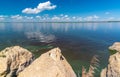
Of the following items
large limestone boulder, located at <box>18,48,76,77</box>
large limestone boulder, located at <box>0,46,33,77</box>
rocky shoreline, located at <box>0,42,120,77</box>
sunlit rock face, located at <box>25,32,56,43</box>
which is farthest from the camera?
sunlit rock face, located at <box>25,32,56,43</box>

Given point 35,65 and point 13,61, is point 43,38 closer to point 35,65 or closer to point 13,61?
point 13,61

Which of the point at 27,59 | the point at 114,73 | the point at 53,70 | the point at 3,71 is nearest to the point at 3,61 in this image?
the point at 3,71

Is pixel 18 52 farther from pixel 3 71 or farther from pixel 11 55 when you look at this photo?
pixel 3 71

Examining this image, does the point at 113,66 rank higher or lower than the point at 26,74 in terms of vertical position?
lower

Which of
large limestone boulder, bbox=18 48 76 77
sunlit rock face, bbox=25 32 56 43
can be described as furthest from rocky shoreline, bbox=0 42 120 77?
sunlit rock face, bbox=25 32 56 43

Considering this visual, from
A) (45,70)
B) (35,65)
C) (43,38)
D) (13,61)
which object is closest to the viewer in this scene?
(45,70)

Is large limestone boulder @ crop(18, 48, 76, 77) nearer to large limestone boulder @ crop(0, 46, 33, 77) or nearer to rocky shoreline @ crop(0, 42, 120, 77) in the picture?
rocky shoreline @ crop(0, 42, 120, 77)

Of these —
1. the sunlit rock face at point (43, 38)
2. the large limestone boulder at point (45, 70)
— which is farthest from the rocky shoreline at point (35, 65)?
the sunlit rock face at point (43, 38)

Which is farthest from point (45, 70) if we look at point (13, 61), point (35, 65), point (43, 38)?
point (43, 38)
